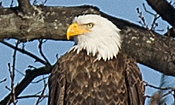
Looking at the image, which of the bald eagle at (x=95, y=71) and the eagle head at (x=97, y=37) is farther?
the eagle head at (x=97, y=37)

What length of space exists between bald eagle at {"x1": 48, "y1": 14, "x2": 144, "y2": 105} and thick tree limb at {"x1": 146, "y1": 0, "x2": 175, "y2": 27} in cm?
37

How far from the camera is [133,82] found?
4.11 m

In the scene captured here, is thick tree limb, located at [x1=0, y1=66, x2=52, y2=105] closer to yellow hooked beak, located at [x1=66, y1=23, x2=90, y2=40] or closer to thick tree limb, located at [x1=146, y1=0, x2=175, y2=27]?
yellow hooked beak, located at [x1=66, y1=23, x2=90, y2=40]

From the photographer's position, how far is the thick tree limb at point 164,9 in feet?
Result: 13.5

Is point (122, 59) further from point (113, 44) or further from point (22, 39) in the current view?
point (22, 39)

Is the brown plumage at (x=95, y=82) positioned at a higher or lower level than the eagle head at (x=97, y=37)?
lower


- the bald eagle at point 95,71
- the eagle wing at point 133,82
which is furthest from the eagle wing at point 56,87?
the eagle wing at point 133,82

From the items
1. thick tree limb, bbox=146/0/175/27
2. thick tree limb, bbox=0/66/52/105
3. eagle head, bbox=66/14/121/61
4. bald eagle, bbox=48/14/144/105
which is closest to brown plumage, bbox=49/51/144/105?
bald eagle, bbox=48/14/144/105

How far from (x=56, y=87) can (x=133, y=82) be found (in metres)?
0.63

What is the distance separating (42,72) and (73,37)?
2.07 feet

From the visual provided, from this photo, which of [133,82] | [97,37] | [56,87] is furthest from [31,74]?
[133,82]

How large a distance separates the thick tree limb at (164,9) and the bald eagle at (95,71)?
1.20 ft

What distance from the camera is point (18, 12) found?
4242 mm

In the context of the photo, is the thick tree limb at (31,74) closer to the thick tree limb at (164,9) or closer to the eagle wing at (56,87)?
the eagle wing at (56,87)
